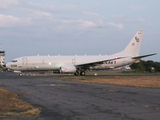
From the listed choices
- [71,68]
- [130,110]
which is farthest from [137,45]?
[130,110]

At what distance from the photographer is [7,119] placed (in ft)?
30.5

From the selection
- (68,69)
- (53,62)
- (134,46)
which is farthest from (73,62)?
(134,46)

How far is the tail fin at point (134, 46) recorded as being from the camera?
54719 millimetres

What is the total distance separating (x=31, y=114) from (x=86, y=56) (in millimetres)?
43388

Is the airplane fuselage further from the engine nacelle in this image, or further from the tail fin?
the tail fin

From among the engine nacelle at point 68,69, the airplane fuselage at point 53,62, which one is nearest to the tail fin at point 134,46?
the airplane fuselage at point 53,62

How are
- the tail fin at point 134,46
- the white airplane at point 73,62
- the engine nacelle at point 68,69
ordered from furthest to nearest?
1. the tail fin at point 134,46
2. the white airplane at point 73,62
3. the engine nacelle at point 68,69

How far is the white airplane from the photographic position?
166 ft

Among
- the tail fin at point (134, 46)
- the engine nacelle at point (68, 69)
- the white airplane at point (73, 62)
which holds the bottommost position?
the engine nacelle at point (68, 69)

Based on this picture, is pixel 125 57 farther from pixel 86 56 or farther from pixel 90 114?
pixel 90 114

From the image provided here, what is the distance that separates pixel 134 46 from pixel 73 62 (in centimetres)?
1092

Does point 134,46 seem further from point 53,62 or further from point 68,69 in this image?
point 53,62

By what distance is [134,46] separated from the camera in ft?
180

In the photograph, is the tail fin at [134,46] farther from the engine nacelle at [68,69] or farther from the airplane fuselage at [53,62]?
the engine nacelle at [68,69]
